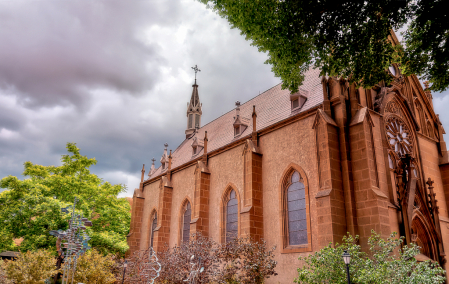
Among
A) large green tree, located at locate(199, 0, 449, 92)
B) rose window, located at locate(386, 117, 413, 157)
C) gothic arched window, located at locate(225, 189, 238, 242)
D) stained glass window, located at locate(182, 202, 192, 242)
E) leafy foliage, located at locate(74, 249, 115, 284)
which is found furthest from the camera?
stained glass window, located at locate(182, 202, 192, 242)

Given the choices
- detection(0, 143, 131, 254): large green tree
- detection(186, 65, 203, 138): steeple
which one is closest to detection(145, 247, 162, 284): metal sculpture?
detection(0, 143, 131, 254): large green tree

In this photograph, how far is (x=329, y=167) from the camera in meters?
15.5

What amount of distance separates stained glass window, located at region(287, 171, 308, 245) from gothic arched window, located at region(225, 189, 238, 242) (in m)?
4.32

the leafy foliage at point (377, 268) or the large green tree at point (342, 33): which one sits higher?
the large green tree at point (342, 33)

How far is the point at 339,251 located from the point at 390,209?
13.6 feet

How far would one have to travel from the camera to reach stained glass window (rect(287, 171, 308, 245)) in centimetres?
1714

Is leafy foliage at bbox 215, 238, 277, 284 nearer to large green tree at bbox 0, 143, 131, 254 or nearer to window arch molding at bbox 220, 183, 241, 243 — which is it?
window arch molding at bbox 220, 183, 241, 243

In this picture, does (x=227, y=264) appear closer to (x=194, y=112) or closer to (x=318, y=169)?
(x=318, y=169)

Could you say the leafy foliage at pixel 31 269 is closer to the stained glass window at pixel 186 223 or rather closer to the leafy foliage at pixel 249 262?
the stained glass window at pixel 186 223

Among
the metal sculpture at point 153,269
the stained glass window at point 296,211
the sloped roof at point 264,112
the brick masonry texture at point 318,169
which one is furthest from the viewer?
the sloped roof at point 264,112

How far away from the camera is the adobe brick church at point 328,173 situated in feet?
50.0

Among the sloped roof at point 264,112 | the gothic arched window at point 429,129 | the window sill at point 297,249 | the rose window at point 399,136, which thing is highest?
the sloped roof at point 264,112

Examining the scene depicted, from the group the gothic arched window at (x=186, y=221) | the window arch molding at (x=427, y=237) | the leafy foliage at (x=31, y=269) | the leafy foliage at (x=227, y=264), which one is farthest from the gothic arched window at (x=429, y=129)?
the leafy foliage at (x=31, y=269)

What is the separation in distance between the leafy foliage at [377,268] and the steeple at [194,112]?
26.9 m
